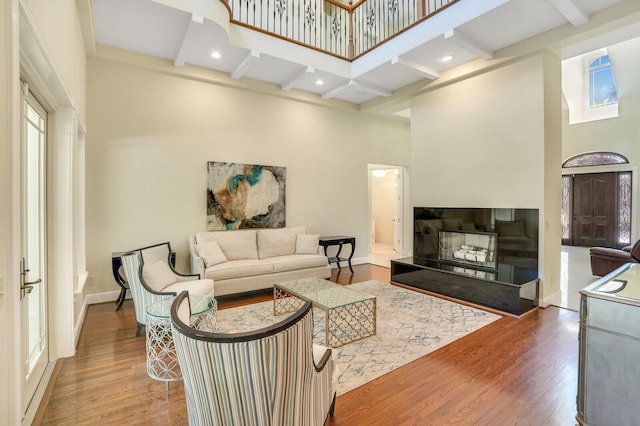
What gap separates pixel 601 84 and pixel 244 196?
411 inches

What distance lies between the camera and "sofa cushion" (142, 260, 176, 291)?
10.8ft

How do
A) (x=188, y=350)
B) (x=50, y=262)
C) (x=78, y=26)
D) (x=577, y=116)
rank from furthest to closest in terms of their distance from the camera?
1. (x=577, y=116)
2. (x=78, y=26)
3. (x=50, y=262)
4. (x=188, y=350)

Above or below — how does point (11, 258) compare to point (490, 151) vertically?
below

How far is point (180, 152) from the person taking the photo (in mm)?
4980

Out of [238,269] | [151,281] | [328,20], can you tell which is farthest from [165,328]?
[328,20]

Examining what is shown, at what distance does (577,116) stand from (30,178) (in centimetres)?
1231

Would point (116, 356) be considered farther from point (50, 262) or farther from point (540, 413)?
point (540, 413)

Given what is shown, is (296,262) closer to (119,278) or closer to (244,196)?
(244,196)

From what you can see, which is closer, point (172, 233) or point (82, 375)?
point (82, 375)

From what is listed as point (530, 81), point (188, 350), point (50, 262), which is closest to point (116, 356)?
point (50, 262)

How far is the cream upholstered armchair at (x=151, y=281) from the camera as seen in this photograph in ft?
10.4

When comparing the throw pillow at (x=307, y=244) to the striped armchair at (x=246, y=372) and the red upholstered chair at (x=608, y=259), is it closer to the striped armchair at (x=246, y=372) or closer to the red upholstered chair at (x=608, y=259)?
the striped armchair at (x=246, y=372)

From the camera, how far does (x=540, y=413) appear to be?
2088 mm

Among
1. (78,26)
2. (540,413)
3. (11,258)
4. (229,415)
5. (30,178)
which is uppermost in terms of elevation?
(78,26)
